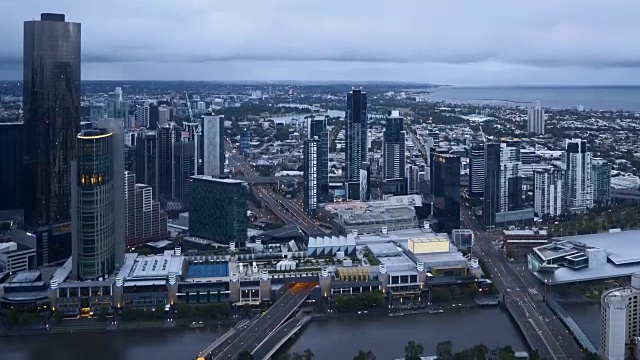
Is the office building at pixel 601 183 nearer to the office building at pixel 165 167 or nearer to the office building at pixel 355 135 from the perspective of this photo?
the office building at pixel 355 135

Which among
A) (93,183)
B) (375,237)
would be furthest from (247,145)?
(93,183)

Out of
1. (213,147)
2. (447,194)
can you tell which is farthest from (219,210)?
(213,147)

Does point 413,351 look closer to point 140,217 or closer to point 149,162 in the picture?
point 140,217

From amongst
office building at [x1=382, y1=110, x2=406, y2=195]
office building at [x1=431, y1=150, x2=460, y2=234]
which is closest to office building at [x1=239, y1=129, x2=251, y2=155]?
office building at [x1=382, y1=110, x2=406, y2=195]

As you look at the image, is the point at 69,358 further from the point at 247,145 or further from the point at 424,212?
the point at 247,145

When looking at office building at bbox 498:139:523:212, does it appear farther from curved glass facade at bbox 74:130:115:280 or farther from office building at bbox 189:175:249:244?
curved glass facade at bbox 74:130:115:280

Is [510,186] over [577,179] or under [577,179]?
under
